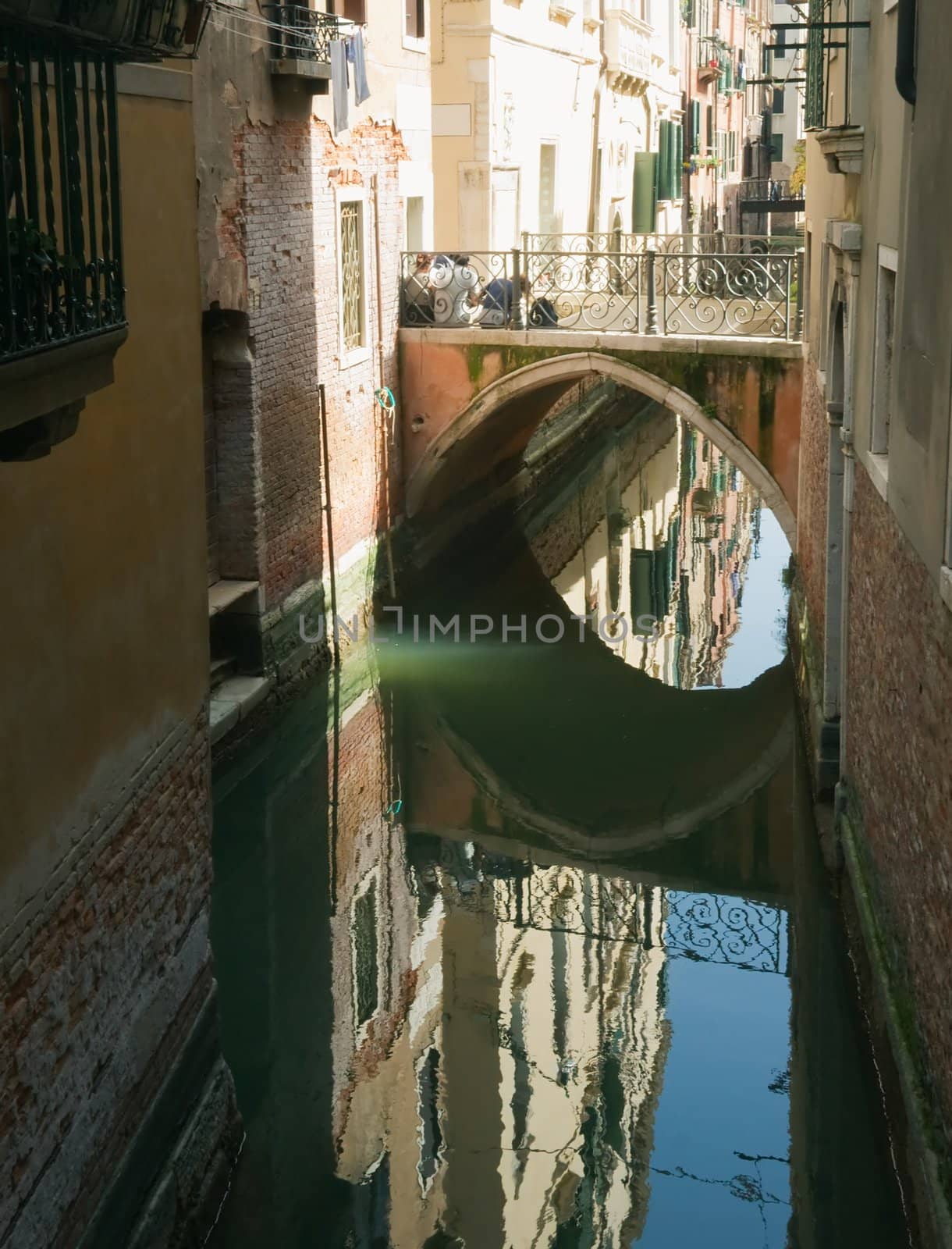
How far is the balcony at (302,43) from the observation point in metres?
10.6

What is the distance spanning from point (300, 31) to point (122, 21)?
24.2ft

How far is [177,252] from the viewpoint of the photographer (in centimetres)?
513

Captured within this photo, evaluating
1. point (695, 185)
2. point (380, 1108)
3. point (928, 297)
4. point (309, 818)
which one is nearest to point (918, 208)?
point (928, 297)

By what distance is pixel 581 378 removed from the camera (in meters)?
14.1

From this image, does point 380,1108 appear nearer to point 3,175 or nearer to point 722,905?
point 722,905

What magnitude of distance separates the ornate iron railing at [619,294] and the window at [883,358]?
5491mm

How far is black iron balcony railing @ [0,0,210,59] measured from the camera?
329 cm

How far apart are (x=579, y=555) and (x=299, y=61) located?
6766 millimetres

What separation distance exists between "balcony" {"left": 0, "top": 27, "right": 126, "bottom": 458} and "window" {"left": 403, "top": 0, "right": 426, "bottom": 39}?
10.5 m

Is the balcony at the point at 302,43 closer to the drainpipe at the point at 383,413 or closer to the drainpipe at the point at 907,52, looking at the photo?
the drainpipe at the point at 383,413

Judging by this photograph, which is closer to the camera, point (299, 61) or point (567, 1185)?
point (567, 1185)

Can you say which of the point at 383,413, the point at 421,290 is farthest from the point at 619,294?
the point at 383,413

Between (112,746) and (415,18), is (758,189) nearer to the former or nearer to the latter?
(415,18)

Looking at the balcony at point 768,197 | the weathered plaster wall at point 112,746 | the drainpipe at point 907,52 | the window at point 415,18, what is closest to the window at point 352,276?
the window at point 415,18
